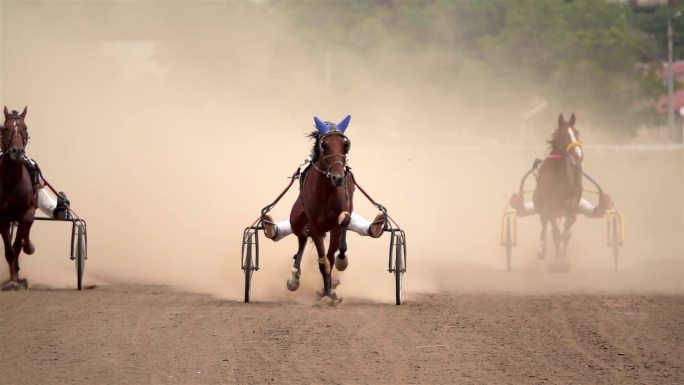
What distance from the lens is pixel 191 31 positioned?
1531 inches

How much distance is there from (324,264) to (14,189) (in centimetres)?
415

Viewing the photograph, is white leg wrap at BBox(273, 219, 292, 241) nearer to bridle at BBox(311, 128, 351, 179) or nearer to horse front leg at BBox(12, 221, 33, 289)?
bridle at BBox(311, 128, 351, 179)

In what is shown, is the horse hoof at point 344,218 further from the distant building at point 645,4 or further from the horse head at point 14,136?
the distant building at point 645,4

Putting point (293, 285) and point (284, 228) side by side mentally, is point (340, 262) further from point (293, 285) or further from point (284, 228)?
point (284, 228)

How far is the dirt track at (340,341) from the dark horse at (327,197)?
56 centimetres

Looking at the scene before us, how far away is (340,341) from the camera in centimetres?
1190

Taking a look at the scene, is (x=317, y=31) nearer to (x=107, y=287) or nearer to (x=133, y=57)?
(x=133, y=57)

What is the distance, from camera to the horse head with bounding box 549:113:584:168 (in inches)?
816

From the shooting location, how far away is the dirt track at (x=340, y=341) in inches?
409

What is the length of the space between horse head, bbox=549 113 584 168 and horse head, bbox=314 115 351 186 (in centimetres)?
732

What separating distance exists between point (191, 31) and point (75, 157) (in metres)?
11.7

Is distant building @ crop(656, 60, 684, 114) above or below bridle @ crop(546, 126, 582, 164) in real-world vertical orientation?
above

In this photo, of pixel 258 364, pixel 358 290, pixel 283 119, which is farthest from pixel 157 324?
pixel 283 119

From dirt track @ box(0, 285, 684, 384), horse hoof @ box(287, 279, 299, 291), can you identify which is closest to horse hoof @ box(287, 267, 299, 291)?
horse hoof @ box(287, 279, 299, 291)
